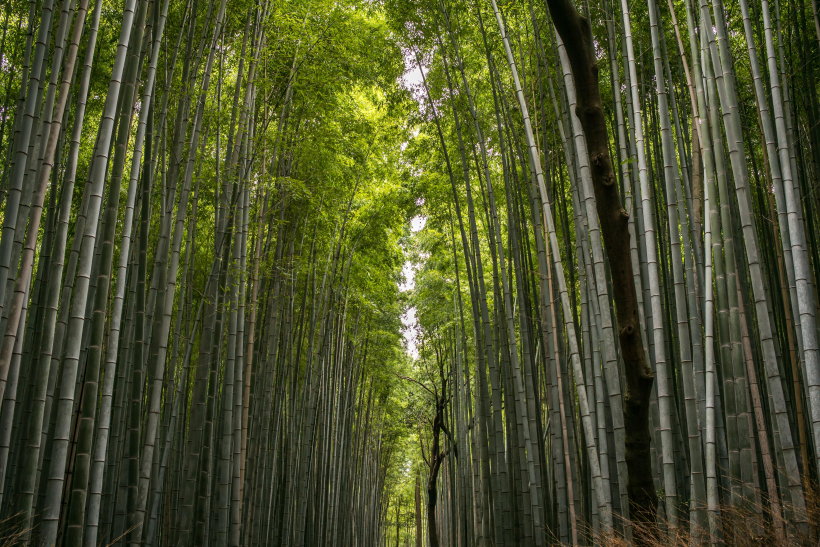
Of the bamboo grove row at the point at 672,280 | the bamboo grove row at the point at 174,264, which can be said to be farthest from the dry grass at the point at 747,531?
the bamboo grove row at the point at 174,264

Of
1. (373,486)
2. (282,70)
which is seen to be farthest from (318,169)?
(373,486)

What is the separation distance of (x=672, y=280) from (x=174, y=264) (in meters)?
3.14

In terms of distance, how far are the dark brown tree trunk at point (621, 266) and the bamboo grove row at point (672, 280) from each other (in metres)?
0.02

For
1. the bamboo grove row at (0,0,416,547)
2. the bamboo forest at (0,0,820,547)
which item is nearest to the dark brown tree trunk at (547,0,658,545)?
the bamboo forest at (0,0,820,547)

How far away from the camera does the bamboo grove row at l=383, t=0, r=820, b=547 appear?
2340 millimetres

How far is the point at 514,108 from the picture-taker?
516 cm

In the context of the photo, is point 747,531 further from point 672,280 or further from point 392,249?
point 392,249

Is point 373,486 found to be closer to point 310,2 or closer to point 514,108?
point 514,108

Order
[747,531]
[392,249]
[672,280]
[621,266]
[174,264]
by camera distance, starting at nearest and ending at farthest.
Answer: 1. [747,531]
2. [621,266]
3. [174,264]
4. [672,280]
5. [392,249]

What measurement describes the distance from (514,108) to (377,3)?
1594mm

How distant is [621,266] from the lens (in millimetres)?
2287

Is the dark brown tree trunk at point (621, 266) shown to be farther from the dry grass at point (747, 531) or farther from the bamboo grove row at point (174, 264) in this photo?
the bamboo grove row at point (174, 264)

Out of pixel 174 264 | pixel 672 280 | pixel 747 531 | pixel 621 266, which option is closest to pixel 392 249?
pixel 672 280

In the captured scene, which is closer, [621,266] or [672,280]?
[621,266]
